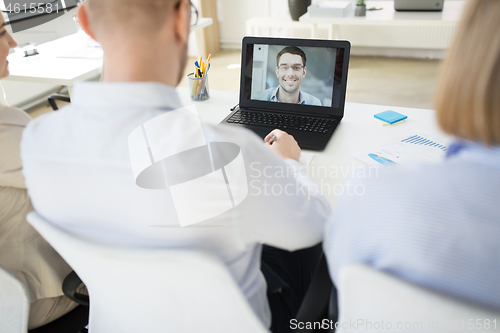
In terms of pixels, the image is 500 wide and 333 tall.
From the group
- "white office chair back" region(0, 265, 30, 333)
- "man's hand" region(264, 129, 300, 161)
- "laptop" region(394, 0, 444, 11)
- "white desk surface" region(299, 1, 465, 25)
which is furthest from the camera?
"laptop" region(394, 0, 444, 11)

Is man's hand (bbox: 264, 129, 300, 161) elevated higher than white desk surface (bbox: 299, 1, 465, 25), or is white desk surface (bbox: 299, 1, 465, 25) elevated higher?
white desk surface (bbox: 299, 1, 465, 25)

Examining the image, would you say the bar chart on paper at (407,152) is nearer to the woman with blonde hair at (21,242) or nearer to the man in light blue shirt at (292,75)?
the man in light blue shirt at (292,75)

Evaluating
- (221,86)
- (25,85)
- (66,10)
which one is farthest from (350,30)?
(25,85)

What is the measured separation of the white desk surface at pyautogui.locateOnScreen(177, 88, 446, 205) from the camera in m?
1.09

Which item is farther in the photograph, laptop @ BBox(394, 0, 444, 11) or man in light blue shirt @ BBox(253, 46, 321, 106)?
laptop @ BBox(394, 0, 444, 11)

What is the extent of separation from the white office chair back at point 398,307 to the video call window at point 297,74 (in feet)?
2.88

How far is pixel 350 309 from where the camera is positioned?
2.03 ft

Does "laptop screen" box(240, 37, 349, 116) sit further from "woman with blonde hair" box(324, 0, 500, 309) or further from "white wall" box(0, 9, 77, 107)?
"white wall" box(0, 9, 77, 107)

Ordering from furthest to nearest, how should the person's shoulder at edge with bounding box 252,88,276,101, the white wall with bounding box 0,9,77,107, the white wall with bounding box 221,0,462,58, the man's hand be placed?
the white wall with bounding box 221,0,462,58 < the white wall with bounding box 0,9,77,107 < the person's shoulder at edge with bounding box 252,88,276,101 < the man's hand

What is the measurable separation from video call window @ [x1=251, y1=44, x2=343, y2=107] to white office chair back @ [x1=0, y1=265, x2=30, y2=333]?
0.95 meters

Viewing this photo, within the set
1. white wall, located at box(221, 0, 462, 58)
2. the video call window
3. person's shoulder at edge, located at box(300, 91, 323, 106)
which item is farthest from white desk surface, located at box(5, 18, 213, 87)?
white wall, located at box(221, 0, 462, 58)

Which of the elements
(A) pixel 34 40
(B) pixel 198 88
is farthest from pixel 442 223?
(A) pixel 34 40

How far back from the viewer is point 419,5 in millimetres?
3102

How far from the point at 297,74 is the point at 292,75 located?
2 cm
